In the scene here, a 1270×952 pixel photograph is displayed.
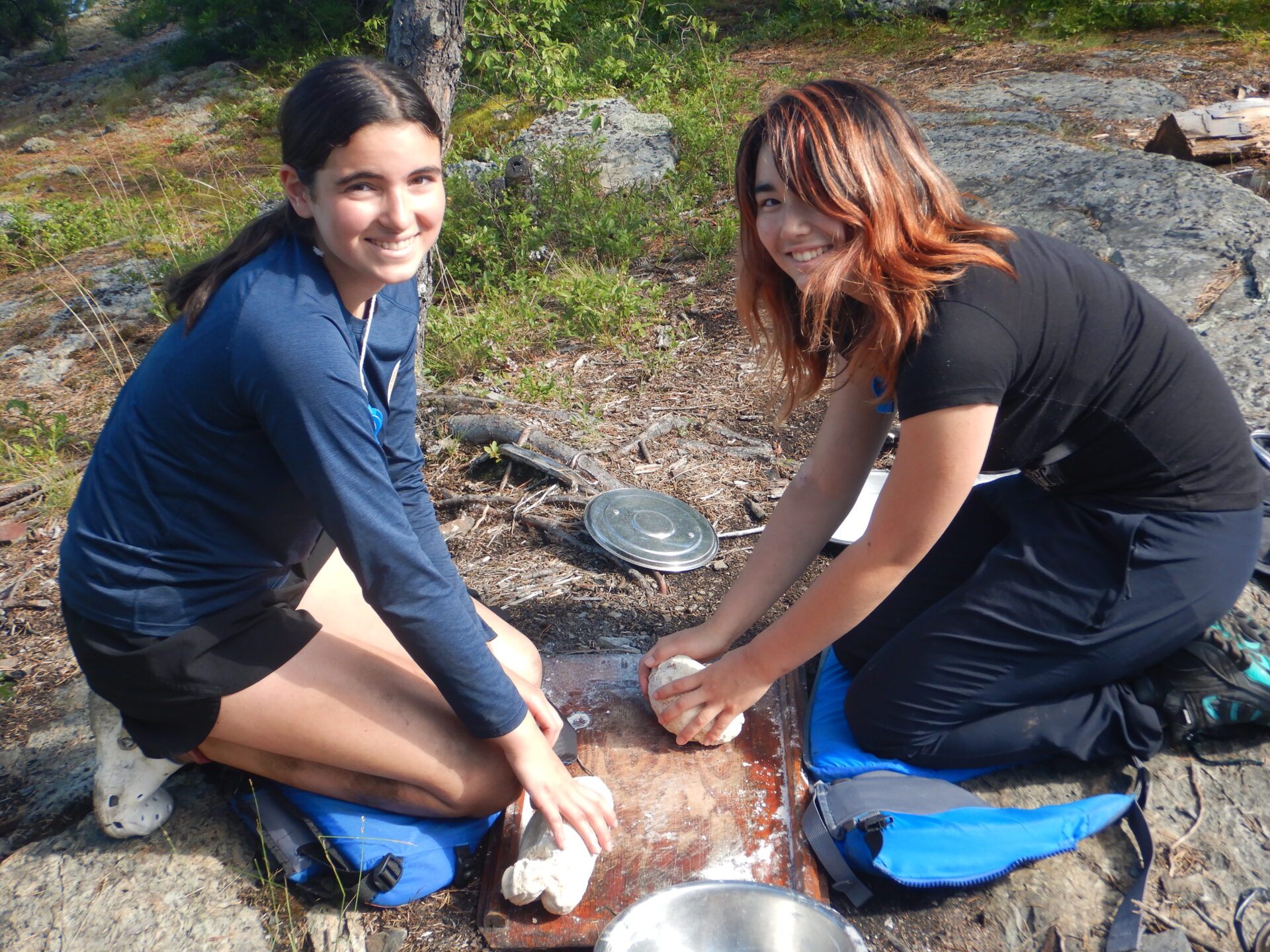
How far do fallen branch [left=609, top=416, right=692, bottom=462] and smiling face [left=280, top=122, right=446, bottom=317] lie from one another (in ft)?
6.63

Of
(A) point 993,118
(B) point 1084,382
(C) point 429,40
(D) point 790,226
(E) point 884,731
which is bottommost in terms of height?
(E) point 884,731

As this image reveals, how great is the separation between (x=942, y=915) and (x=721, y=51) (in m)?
8.65

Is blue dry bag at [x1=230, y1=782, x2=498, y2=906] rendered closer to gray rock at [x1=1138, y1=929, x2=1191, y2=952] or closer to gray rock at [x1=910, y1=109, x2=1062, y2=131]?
gray rock at [x1=1138, y1=929, x2=1191, y2=952]

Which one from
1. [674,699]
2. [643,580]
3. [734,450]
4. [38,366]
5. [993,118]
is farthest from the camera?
[993,118]

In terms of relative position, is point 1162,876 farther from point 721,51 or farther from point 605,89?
point 721,51

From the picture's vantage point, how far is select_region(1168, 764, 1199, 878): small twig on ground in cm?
209

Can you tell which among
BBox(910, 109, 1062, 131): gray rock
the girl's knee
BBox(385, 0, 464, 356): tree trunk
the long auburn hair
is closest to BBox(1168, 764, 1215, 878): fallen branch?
the girl's knee

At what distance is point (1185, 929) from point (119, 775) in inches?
98.6

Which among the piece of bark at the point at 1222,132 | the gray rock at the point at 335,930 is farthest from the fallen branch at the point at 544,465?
the piece of bark at the point at 1222,132

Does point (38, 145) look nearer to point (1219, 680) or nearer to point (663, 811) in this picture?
point (663, 811)

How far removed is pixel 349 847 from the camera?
2051 millimetres

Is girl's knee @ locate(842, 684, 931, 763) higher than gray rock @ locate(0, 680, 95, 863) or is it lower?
higher

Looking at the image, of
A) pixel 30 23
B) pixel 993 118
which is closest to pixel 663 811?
pixel 993 118

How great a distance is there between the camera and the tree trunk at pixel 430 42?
165 inches
